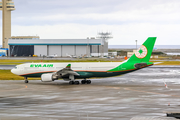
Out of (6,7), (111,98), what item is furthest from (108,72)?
(6,7)

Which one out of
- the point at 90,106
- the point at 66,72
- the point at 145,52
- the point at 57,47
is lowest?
the point at 90,106

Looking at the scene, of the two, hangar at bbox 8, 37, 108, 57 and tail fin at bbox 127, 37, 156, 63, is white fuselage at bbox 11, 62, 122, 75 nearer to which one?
tail fin at bbox 127, 37, 156, 63

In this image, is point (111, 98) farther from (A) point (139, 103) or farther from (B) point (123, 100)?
(A) point (139, 103)

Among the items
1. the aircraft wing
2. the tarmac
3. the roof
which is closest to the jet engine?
the aircraft wing

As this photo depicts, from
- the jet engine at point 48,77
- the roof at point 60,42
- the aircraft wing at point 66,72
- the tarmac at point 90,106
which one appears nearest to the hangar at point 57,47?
the roof at point 60,42

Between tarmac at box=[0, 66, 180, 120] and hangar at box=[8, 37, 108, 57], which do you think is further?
hangar at box=[8, 37, 108, 57]

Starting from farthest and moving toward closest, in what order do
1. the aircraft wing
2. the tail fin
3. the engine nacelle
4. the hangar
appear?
the hangar
the tail fin
the engine nacelle
the aircraft wing

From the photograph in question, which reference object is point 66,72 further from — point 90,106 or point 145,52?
point 90,106

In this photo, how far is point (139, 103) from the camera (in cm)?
2530

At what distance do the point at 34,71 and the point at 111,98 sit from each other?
63.8 ft

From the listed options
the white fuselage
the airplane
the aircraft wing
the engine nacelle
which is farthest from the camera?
the white fuselage

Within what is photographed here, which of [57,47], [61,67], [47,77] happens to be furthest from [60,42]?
[47,77]

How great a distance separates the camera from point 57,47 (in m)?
138

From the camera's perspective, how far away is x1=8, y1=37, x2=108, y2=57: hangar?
135 m
